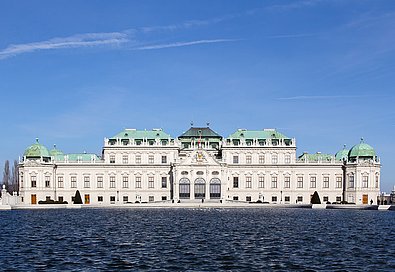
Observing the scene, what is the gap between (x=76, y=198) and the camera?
12594 centimetres

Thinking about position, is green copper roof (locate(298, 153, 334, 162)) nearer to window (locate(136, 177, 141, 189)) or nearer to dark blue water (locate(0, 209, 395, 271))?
Result: window (locate(136, 177, 141, 189))

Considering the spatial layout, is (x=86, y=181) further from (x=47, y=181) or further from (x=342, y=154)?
(x=342, y=154)

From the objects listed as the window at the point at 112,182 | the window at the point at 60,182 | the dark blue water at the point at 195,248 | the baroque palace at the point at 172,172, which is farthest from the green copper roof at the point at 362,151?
the dark blue water at the point at 195,248

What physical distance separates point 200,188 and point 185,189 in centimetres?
343

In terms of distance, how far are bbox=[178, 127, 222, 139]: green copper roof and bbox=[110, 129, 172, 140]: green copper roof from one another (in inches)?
254

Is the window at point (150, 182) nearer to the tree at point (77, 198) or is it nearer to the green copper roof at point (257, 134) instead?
the tree at point (77, 198)

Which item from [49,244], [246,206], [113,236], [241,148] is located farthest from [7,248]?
[241,148]

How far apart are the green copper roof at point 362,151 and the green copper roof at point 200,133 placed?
32.3 m

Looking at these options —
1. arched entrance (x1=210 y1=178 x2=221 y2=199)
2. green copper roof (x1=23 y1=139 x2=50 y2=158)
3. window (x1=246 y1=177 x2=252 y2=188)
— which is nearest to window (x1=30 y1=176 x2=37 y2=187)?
green copper roof (x1=23 y1=139 x2=50 y2=158)

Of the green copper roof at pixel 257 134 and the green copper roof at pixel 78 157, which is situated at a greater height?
the green copper roof at pixel 257 134

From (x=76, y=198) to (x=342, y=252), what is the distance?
9466cm

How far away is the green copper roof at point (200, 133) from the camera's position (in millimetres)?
140250

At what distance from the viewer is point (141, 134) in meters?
136

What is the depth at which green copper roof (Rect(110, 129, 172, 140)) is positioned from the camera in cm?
13538
